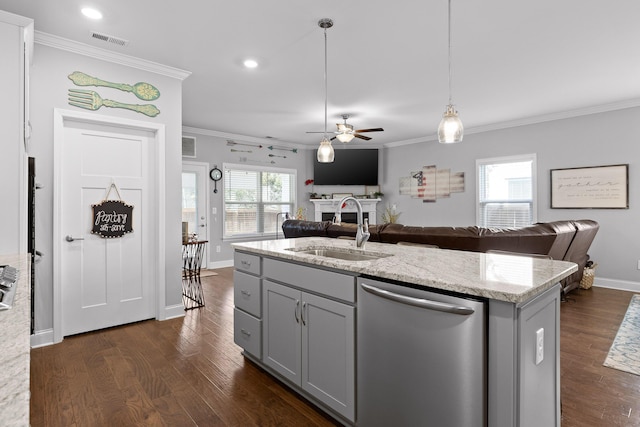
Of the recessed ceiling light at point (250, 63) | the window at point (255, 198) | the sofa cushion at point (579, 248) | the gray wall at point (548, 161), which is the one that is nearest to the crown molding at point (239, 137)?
the gray wall at point (548, 161)

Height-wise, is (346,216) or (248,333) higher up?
(346,216)

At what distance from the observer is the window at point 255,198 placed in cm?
707

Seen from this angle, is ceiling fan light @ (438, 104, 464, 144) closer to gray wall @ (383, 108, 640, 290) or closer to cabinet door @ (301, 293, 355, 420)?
cabinet door @ (301, 293, 355, 420)

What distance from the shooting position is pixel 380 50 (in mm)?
3371

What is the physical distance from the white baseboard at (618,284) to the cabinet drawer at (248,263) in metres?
5.32

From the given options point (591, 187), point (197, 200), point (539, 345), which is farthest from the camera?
point (197, 200)

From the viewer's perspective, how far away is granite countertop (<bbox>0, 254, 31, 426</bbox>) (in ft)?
1.64

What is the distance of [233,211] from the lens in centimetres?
712

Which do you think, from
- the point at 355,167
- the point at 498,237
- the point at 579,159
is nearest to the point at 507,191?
the point at 579,159

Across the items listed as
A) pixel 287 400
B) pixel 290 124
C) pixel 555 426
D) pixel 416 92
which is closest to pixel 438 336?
pixel 555 426

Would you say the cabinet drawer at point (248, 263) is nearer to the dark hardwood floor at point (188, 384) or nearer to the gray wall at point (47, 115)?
the dark hardwood floor at point (188, 384)

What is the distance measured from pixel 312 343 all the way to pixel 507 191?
18.2 ft

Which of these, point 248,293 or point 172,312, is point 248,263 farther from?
point 172,312

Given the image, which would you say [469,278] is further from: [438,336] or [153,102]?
[153,102]
